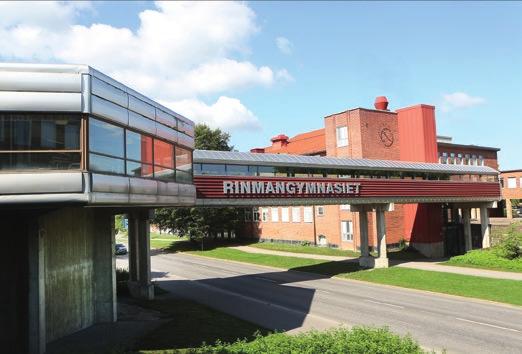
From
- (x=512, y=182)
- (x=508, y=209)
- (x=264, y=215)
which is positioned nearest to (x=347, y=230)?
(x=264, y=215)

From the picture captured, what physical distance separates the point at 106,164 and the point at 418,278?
21.8 m

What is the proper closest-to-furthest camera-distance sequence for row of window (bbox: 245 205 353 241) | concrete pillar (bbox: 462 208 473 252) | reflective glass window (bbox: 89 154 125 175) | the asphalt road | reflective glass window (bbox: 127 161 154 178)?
reflective glass window (bbox: 89 154 125 175)
reflective glass window (bbox: 127 161 154 178)
the asphalt road
concrete pillar (bbox: 462 208 473 252)
row of window (bbox: 245 205 353 241)

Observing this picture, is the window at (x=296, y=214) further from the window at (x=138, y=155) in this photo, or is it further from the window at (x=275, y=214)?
the window at (x=138, y=155)

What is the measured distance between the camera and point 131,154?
14.0 m

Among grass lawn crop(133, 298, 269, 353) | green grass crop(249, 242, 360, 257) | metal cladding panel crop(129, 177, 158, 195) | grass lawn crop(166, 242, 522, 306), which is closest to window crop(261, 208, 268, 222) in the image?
green grass crop(249, 242, 360, 257)

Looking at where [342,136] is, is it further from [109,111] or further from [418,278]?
[109,111]

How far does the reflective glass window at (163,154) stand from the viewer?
15.7 metres

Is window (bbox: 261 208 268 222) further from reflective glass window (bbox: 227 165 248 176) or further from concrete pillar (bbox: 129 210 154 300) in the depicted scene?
concrete pillar (bbox: 129 210 154 300)

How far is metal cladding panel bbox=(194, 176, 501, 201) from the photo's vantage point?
23203mm

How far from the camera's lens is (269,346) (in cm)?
1055

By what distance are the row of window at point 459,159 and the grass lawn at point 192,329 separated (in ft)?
126

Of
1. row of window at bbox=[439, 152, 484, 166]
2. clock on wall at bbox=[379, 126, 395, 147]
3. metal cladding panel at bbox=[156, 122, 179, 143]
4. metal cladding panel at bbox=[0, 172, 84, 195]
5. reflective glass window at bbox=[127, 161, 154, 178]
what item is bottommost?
metal cladding panel at bbox=[0, 172, 84, 195]

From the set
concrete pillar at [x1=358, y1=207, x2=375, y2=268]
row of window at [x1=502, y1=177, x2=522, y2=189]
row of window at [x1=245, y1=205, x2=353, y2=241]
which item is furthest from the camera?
row of window at [x1=502, y1=177, x2=522, y2=189]

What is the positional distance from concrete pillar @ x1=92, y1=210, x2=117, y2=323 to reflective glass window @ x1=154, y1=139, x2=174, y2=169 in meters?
4.23
